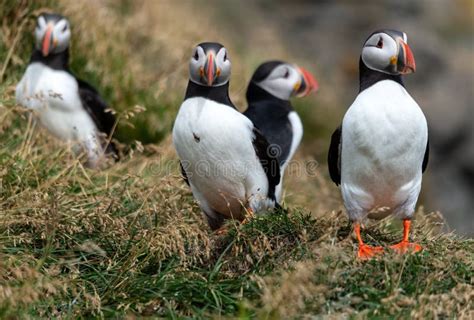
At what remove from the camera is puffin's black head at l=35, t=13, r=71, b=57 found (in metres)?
7.28

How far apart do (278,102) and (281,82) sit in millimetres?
189

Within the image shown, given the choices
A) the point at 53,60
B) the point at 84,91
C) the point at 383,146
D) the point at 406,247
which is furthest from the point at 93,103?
the point at 406,247

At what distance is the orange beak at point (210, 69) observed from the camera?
5.09m

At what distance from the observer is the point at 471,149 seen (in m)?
13.6

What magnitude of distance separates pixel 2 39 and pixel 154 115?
5.11ft

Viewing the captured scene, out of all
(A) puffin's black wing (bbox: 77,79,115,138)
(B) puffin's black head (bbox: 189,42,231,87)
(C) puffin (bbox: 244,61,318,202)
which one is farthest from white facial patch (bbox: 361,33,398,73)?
(A) puffin's black wing (bbox: 77,79,115,138)

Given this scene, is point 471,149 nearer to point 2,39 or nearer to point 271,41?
point 271,41

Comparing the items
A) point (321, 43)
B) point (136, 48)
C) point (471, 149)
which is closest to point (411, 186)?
point (136, 48)

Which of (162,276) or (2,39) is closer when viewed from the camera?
(162,276)

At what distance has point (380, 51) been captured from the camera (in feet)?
16.0

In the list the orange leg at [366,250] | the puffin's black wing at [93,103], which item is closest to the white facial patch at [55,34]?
the puffin's black wing at [93,103]

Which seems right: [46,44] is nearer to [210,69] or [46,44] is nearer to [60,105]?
[60,105]

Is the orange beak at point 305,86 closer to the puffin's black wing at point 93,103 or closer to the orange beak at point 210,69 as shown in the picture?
the puffin's black wing at point 93,103

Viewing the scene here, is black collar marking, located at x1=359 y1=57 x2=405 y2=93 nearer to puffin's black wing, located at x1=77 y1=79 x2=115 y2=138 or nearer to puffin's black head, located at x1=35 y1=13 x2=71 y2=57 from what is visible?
puffin's black wing, located at x1=77 y1=79 x2=115 y2=138
